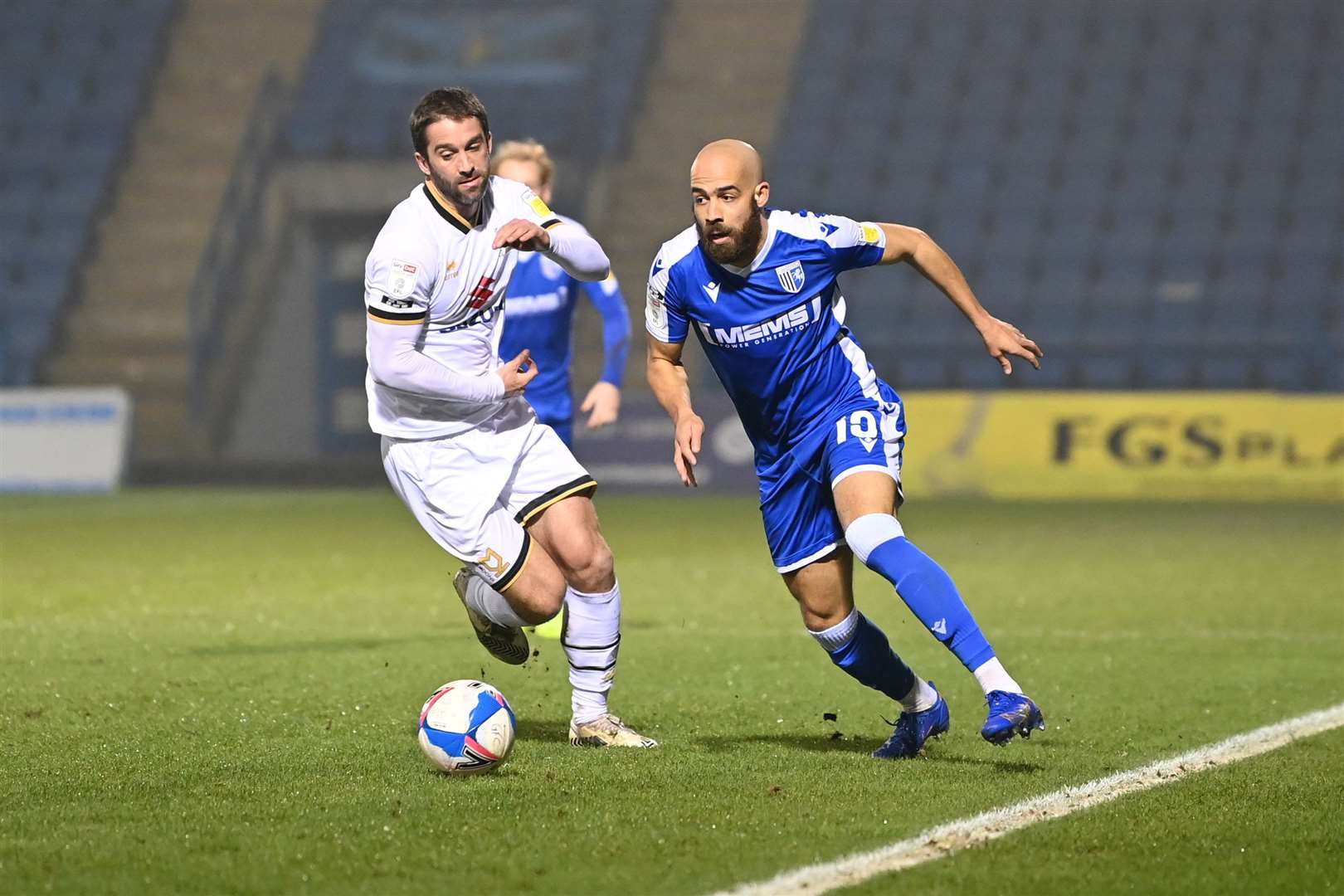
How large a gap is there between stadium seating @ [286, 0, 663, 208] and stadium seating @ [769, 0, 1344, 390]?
2183 millimetres

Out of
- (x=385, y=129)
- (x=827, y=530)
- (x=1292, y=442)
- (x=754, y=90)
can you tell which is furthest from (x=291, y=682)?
(x=754, y=90)

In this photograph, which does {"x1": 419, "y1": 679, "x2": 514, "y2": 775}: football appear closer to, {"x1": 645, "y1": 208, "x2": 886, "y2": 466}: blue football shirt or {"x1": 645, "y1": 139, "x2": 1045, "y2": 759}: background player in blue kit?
{"x1": 645, "y1": 139, "x2": 1045, "y2": 759}: background player in blue kit

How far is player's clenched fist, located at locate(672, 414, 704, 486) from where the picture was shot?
528 centimetres

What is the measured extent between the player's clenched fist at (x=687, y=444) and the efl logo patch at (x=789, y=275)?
50 cm

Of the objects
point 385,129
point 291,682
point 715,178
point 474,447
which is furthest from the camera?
point 385,129

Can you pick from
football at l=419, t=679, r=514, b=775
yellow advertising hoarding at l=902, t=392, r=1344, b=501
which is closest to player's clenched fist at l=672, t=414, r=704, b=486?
football at l=419, t=679, r=514, b=775

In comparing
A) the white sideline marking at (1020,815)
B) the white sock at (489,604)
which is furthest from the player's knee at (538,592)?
the white sideline marking at (1020,815)

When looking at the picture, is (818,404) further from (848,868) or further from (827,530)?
(848,868)

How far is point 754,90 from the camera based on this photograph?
24688 mm

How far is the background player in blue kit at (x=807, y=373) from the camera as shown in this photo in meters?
5.51

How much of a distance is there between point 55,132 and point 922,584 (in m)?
21.7

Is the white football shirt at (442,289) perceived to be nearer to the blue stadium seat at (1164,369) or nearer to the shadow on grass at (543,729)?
the shadow on grass at (543,729)

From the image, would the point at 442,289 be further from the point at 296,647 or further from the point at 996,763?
the point at 296,647

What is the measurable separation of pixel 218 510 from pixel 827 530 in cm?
1199
